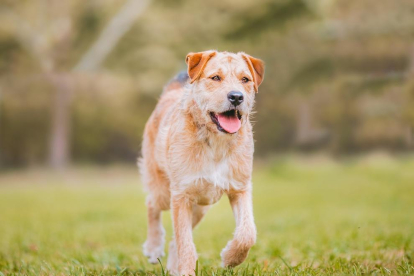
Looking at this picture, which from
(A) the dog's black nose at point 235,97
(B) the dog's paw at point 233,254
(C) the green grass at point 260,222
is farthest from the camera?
(C) the green grass at point 260,222

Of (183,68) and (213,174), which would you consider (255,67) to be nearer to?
(213,174)

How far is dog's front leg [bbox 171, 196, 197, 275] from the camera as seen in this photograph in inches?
165

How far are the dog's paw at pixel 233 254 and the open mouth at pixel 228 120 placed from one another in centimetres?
90

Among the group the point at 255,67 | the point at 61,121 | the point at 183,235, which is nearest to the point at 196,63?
the point at 255,67

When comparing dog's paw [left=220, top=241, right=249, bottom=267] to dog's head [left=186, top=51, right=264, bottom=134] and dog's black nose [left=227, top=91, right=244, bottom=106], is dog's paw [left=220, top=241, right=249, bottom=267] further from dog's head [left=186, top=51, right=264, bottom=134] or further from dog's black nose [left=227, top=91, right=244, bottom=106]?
dog's black nose [left=227, top=91, right=244, bottom=106]

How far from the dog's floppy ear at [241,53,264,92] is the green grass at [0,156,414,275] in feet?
5.13

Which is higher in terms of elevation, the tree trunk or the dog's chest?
the dog's chest

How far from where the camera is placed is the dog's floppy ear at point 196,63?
14.5 ft

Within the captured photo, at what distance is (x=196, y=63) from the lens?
4477 millimetres

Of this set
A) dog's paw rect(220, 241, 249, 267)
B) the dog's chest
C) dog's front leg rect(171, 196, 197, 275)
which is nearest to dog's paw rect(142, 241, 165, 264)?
dog's front leg rect(171, 196, 197, 275)

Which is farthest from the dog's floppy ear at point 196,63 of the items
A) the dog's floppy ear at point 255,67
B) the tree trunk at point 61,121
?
the tree trunk at point 61,121

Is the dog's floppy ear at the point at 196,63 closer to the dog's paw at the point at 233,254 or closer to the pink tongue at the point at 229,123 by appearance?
the pink tongue at the point at 229,123

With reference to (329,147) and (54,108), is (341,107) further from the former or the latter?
(54,108)

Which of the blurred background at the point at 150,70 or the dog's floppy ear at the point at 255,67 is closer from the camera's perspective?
the dog's floppy ear at the point at 255,67
